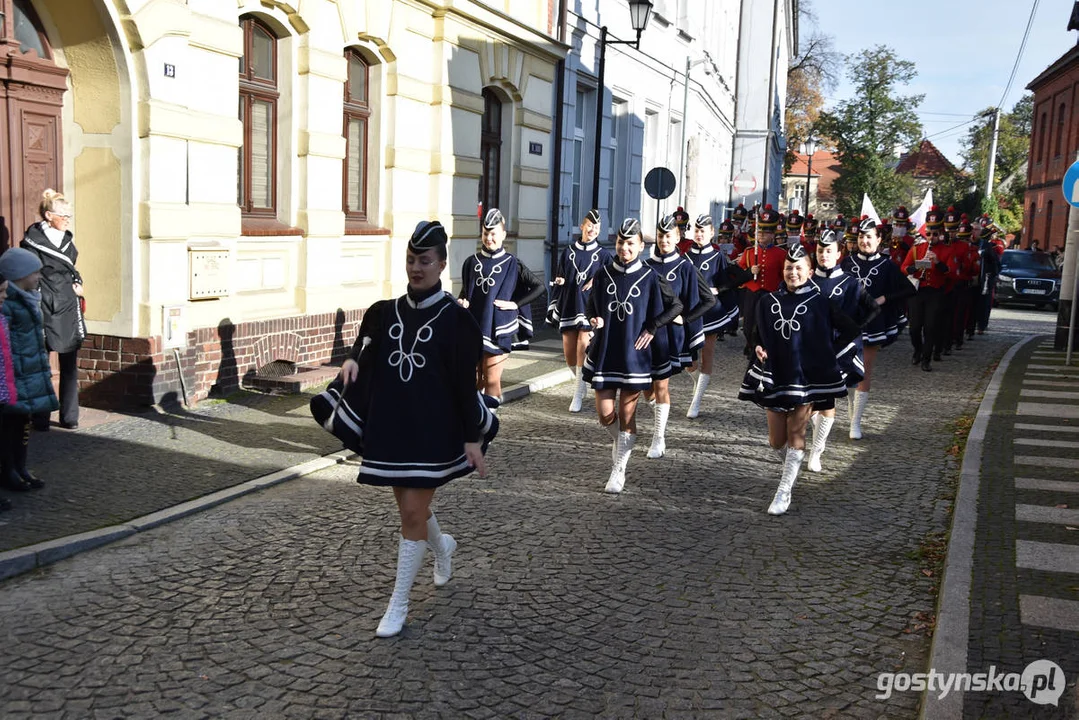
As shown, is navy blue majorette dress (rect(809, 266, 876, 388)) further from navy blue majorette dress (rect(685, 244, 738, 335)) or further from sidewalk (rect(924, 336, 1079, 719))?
navy blue majorette dress (rect(685, 244, 738, 335))

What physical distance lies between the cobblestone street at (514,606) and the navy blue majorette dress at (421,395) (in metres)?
0.78

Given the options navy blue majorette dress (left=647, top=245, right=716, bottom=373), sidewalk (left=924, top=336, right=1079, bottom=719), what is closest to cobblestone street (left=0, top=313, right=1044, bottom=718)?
sidewalk (left=924, top=336, right=1079, bottom=719)

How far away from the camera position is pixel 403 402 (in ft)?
17.1

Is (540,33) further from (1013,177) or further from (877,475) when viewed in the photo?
(1013,177)

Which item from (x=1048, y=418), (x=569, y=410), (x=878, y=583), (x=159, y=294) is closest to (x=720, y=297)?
(x=569, y=410)

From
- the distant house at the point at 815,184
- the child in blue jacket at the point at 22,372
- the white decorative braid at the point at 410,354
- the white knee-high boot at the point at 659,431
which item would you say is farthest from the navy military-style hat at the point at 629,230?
the distant house at the point at 815,184

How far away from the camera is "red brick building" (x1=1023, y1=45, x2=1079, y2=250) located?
4756 cm

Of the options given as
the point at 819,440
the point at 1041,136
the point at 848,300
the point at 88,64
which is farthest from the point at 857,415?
the point at 1041,136

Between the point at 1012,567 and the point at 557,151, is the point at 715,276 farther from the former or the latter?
the point at 557,151

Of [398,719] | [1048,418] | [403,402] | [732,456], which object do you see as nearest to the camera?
[398,719]

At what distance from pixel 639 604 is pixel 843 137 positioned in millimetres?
59879

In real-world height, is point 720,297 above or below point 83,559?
above

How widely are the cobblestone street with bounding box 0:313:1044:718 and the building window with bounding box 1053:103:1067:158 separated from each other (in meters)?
46.4

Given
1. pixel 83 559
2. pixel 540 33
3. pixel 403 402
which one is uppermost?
pixel 540 33
